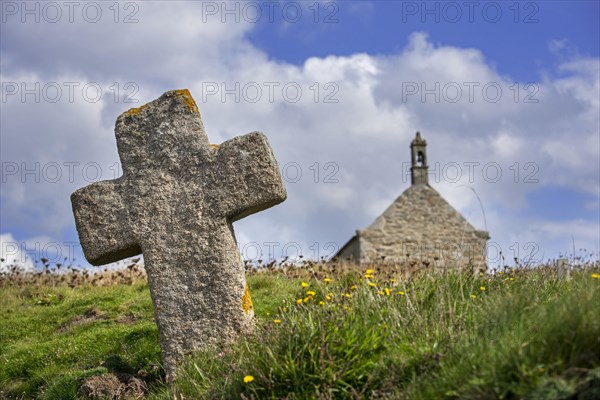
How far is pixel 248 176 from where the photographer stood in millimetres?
7953

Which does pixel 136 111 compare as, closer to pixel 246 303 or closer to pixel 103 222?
pixel 103 222

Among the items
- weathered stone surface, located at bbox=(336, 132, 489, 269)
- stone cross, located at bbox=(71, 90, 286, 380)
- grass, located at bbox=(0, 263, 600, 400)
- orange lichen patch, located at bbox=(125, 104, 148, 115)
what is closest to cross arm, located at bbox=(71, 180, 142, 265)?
stone cross, located at bbox=(71, 90, 286, 380)

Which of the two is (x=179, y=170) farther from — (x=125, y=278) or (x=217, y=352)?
(x=125, y=278)

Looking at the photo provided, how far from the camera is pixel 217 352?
7410mm

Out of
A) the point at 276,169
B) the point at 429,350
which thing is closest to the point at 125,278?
the point at 276,169

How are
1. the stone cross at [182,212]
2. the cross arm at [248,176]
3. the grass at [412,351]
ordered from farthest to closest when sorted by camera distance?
the cross arm at [248,176] < the stone cross at [182,212] < the grass at [412,351]

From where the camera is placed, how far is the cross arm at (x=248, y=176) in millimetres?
7895

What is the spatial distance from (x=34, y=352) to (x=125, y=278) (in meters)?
4.41

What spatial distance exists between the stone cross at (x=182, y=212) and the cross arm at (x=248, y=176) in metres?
0.01

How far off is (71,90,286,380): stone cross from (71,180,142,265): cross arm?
0.04ft

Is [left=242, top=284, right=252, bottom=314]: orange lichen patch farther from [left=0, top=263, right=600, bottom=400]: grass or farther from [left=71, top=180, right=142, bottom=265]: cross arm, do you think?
[left=71, top=180, right=142, bottom=265]: cross arm

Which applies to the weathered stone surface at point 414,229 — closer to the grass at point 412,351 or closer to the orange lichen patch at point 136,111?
the grass at point 412,351

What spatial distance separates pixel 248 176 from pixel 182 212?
839 millimetres

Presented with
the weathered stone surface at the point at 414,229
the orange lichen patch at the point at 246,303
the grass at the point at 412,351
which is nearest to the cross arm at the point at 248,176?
the orange lichen patch at the point at 246,303
